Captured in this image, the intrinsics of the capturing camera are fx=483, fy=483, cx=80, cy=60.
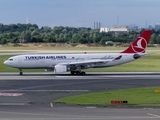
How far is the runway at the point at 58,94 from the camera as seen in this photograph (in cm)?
3191

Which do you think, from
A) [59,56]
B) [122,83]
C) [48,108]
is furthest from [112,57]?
[48,108]

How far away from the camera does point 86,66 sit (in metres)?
68.0

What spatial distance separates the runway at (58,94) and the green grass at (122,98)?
6.71 ft

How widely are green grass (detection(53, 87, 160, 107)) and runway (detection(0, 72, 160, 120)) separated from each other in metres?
2.04

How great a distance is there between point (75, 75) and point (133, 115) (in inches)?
1410

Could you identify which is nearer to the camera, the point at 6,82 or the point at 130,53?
the point at 6,82

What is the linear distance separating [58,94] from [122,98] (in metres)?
6.75

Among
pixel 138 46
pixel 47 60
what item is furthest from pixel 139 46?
pixel 47 60

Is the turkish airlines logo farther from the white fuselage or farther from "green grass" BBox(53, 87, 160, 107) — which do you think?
"green grass" BBox(53, 87, 160, 107)

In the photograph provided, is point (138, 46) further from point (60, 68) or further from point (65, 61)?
point (60, 68)

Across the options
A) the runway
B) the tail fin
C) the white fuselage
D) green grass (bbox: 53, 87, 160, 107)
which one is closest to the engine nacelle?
the runway

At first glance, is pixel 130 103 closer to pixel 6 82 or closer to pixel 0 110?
pixel 0 110

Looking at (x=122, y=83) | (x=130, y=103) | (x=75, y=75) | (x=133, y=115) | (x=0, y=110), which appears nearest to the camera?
(x=133, y=115)

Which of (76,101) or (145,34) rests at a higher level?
(145,34)
